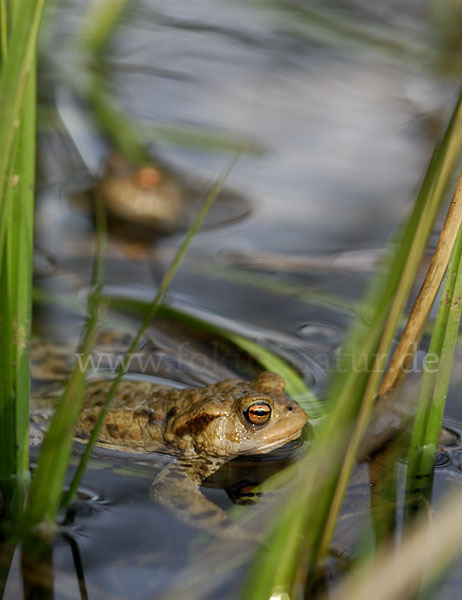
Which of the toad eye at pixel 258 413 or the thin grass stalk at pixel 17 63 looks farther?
the toad eye at pixel 258 413

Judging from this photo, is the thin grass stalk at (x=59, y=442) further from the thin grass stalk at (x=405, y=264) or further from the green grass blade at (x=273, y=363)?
the green grass blade at (x=273, y=363)

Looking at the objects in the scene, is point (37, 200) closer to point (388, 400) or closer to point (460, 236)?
point (388, 400)

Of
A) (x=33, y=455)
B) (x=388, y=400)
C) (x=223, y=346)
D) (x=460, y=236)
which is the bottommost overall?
(x=33, y=455)

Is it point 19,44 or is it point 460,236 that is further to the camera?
point 460,236

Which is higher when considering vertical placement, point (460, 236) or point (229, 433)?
point (460, 236)

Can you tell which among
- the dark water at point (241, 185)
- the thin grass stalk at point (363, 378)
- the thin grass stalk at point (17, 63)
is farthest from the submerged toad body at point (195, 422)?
the thin grass stalk at point (17, 63)

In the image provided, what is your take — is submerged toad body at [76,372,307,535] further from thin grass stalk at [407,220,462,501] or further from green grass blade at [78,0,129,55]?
green grass blade at [78,0,129,55]

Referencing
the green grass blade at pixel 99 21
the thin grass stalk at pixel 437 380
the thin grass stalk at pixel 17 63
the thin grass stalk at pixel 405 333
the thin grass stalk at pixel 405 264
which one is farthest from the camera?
the green grass blade at pixel 99 21

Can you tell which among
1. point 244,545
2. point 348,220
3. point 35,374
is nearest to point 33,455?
point 35,374

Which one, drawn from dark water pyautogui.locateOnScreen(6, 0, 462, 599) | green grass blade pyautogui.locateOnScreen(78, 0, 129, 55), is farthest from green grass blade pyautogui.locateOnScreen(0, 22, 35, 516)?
green grass blade pyautogui.locateOnScreen(78, 0, 129, 55)
